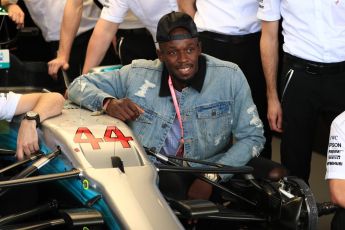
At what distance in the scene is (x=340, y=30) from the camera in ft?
10.6

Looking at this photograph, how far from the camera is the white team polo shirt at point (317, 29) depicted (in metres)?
3.20

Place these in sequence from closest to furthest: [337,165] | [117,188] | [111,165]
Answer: [117,188] → [111,165] → [337,165]

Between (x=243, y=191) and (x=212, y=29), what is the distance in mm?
1107

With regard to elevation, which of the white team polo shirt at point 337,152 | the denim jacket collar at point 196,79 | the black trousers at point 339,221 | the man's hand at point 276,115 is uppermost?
the denim jacket collar at point 196,79

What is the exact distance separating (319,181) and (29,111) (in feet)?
7.36

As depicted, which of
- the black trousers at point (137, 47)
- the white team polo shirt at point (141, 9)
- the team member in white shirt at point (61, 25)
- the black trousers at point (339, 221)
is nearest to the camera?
the black trousers at point (339, 221)

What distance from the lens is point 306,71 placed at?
329cm

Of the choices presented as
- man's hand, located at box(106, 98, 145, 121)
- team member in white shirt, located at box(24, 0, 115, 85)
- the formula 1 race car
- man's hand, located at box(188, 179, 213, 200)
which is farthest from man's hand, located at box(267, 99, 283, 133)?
team member in white shirt, located at box(24, 0, 115, 85)

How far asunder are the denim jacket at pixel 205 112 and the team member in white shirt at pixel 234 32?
0.56 meters

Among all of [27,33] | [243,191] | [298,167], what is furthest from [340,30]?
[27,33]

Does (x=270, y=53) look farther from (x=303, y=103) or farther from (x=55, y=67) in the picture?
(x=55, y=67)

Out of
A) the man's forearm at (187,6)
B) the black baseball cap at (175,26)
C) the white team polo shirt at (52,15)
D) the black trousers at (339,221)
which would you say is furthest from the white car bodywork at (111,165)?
the white team polo shirt at (52,15)

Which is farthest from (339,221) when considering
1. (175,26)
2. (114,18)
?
(114,18)

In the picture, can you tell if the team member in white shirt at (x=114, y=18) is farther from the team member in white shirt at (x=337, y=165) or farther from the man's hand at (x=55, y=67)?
the team member in white shirt at (x=337, y=165)
